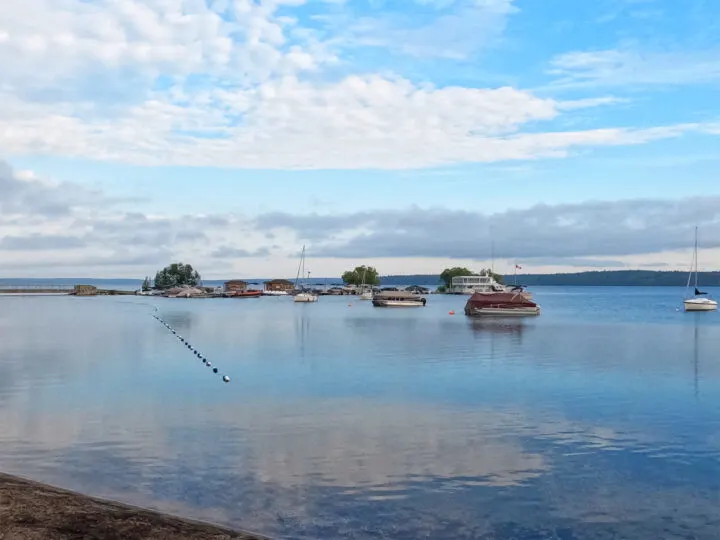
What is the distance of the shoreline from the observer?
11.5 m

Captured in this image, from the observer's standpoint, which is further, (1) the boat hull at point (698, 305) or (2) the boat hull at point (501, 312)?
(1) the boat hull at point (698, 305)

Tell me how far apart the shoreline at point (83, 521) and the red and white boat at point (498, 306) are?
90.6 m

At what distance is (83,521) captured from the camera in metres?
12.2

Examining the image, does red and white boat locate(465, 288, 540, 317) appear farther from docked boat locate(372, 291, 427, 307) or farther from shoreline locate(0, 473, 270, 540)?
shoreline locate(0, 473, 270, 540)

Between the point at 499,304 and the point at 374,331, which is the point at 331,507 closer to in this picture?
the point at 374,331

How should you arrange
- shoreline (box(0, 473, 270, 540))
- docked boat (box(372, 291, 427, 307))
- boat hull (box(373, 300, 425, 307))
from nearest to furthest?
shoreline (box(0, 473, 270, 540)) → boat hull (box(373, 300, 425, 307)) → docked boat (box(372, 291, 427, 307))

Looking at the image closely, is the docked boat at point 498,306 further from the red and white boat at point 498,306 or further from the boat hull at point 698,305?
the boat hull at point 698,305

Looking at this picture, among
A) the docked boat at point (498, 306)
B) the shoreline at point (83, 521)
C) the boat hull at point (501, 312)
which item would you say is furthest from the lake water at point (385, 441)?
the docked boat at point (498, 306)

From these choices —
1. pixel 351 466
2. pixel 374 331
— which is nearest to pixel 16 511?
Answer: pixel 351 466

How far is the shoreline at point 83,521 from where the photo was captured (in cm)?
1151

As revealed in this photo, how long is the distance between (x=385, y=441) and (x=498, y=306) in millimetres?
84820

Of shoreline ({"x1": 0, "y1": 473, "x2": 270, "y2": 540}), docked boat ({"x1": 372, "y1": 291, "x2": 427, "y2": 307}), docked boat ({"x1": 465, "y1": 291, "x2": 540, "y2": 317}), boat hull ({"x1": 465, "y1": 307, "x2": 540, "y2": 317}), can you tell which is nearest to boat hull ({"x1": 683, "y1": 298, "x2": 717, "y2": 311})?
docked boat ({"x1": 465, "y1": 291, "x2": 540, "y2": 317})

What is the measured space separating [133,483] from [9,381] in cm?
2007

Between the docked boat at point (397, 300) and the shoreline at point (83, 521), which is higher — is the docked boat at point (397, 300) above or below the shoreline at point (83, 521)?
above
